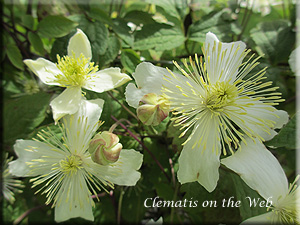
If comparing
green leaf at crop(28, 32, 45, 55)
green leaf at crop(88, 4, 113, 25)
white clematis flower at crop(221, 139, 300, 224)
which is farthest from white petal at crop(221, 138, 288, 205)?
green leaf at crop(28, 32, 45, 55)

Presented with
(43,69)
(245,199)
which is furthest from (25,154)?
(245,199)

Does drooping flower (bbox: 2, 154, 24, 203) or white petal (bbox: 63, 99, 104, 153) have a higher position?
white petal (bbox: 63, 99, 104, 153)

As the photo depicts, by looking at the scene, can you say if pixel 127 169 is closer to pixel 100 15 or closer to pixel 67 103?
pixel 67 103

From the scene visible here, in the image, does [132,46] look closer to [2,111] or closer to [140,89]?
[140,89]

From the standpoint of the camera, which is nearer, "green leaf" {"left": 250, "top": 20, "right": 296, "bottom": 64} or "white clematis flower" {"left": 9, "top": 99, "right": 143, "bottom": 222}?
"white clematis flower" {"left": 9, "top": 99, "right": 143, "bottom": 222}

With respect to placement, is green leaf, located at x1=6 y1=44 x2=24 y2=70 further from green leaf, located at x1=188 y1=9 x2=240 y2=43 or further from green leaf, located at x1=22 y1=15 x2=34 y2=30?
green leaf, located at x1=188 y1=9 x2=240 y2=43
